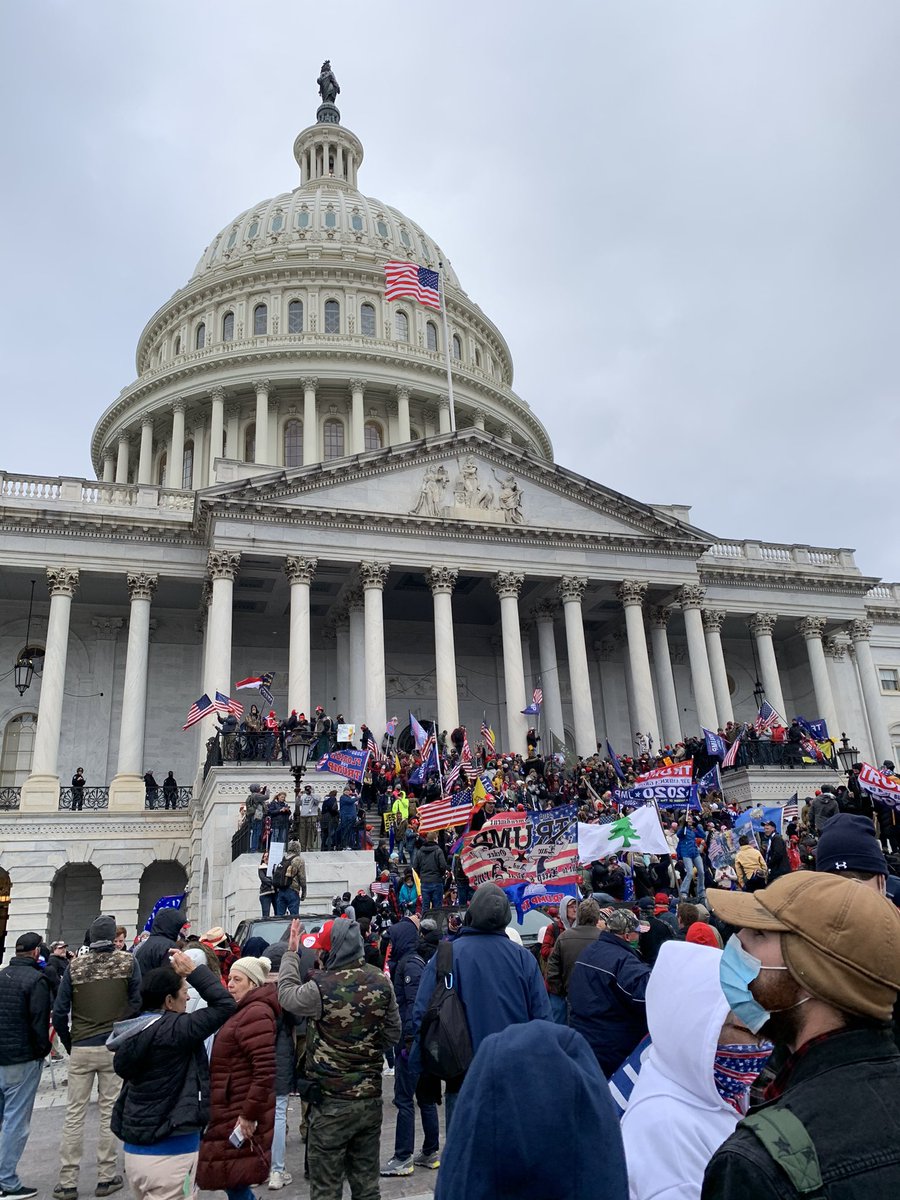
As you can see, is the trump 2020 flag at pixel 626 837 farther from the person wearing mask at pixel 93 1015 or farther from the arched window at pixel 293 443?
the arched window at pixel 293 443

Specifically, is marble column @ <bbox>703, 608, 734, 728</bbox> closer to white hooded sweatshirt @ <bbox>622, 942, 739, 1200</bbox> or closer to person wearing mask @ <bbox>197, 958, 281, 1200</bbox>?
person wearing mask @ <bbox>197, 958, 281, 1200</bbox>

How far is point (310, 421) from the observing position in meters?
52.9

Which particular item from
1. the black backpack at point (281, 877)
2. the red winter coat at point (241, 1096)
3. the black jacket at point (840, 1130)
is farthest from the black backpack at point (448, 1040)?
the black backpack at point (281, 877)

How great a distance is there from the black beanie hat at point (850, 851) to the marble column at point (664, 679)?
34.5m

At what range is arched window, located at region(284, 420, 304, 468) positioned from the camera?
53.8 m

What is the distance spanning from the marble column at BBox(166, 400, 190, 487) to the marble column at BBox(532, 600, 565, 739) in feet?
78.0

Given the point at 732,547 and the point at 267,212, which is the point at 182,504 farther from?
the point at 267,212

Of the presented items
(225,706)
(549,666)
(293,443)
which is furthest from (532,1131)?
(293,443)

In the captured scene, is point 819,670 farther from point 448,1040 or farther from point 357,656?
point 448,1040

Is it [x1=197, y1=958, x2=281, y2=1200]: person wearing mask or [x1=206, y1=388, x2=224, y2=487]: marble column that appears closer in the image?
[x1=197, y1=958, x2=281, y2=1200]: person wearing mask

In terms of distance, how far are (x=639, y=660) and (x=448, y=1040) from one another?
33.2m

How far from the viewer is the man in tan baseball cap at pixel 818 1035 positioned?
205 centimetres

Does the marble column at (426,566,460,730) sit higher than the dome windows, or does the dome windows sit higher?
the dome windows

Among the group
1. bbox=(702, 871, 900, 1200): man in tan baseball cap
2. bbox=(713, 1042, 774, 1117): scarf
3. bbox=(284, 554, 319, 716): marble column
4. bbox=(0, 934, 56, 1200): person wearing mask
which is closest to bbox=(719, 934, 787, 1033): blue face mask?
bbox=(702, 871, 900, 1200): man in tan baseball cap
